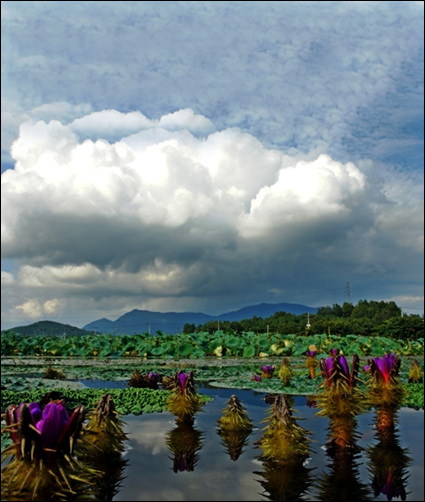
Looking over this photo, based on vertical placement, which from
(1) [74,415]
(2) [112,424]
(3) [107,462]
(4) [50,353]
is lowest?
(4) [50,353]

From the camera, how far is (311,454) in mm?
3262

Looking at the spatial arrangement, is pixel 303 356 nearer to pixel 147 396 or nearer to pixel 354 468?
pixel 147 396

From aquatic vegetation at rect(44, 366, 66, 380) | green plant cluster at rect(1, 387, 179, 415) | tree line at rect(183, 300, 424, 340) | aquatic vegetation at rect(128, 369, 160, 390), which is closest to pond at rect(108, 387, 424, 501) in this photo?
green plant cluster at rect(1, 387, 179, 415)

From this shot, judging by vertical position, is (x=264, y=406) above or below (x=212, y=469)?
below

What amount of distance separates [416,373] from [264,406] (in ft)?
14.2

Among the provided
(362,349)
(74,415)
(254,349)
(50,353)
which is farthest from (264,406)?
(50,353)

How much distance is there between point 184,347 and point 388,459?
56.9ft

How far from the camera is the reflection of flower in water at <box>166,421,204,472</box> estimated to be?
3.15 m

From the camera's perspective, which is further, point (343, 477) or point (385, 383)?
point (385, 383)

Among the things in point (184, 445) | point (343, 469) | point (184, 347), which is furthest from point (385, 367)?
point (184, 347)

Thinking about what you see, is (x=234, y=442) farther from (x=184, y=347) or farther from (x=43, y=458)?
(x=184, y=347)

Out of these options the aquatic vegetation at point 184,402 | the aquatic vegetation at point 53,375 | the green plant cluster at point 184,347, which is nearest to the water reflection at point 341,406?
the aquatic vegetation at point 184,402

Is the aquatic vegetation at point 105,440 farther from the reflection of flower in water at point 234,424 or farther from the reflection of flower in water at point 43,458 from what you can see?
the reflection of flower in water at point 43,458

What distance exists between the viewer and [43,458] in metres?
1.82
